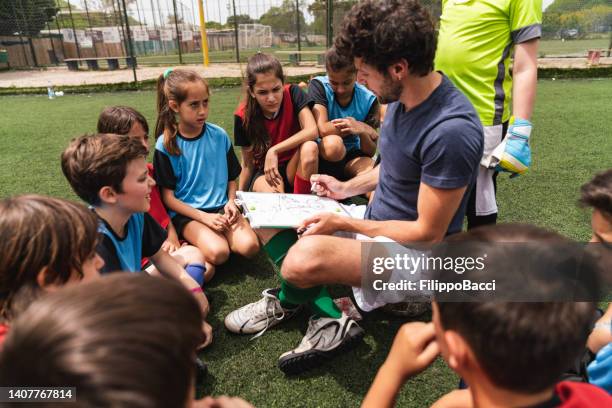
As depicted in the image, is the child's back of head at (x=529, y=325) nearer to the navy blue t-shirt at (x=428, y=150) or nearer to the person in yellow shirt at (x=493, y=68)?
the navy blue t-shirt at (x=428, y=150)

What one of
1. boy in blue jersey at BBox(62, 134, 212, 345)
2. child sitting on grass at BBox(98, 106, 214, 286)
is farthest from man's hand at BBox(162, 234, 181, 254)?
boy in blue jersey at BBox(62, 134, 212, 345)

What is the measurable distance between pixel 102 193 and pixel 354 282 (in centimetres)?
117

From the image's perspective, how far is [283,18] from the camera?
20125 millimetres

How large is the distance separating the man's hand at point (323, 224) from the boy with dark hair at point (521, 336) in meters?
0.91

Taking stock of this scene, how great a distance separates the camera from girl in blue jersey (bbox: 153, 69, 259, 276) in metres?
2.68

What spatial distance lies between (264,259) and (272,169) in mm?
643

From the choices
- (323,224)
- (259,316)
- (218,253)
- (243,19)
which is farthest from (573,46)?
(259,316)

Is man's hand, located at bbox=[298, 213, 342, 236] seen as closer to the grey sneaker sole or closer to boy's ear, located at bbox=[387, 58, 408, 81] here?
the grey sneaker sole

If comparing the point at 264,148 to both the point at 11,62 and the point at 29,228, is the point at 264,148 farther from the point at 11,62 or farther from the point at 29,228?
the point at 11,62

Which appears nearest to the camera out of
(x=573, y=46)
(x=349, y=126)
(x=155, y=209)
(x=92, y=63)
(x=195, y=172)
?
(x=155, y=209)

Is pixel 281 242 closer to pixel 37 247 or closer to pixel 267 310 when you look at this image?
pixel 267 310

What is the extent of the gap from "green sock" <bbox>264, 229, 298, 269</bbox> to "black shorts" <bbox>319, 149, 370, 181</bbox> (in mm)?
1214

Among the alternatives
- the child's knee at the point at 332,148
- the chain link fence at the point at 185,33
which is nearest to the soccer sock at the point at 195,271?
the child's knee at the point at 332,148

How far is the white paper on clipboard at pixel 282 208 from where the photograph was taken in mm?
1983
